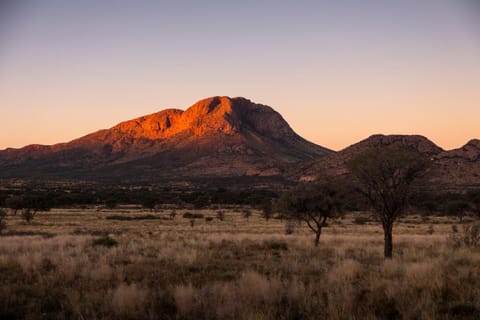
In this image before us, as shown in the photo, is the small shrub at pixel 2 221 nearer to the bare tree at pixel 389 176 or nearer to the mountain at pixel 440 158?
the bare tree at pixel 389 176

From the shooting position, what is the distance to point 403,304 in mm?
8539

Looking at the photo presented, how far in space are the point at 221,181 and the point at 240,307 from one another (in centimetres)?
14529

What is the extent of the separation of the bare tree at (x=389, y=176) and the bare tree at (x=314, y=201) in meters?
6.57

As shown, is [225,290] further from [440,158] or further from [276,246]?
[440,158]

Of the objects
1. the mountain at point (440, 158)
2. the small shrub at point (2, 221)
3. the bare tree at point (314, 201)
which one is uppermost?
the mountain at point (440, 158)

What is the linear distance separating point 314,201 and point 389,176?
8500 mm

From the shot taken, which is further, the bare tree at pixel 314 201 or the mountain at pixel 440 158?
the mountain at pixel 440 158

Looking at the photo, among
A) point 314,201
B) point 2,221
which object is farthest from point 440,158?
point 2,221

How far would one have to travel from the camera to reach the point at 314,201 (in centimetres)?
2656

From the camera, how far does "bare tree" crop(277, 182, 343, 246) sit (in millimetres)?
26219

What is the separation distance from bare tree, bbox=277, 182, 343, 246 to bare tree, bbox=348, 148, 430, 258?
6.57 m

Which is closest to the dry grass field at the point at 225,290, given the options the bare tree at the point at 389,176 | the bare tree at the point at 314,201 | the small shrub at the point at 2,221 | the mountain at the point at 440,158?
the bare tree at the point at 389,176

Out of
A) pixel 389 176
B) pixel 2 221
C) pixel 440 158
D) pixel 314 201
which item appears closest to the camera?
pixel 389 176

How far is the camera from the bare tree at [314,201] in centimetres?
2622
